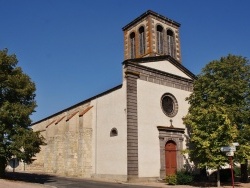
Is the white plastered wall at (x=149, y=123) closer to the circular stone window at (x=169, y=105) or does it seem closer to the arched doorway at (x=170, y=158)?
the circular stone window at (x=169, y=105)

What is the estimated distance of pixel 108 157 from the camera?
2289 centimetres

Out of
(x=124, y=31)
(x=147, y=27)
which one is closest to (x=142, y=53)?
(x=147, y=27)

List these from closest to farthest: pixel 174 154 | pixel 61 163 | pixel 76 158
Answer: pixel 174 154 < pixel 76 158 < pixel 61 163

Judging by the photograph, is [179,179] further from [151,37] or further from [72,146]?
[151,37]

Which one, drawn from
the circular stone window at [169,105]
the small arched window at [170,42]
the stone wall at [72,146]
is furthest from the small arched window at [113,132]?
the small arched window at [170,42]

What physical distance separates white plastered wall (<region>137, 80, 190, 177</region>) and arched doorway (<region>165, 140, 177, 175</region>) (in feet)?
3.78

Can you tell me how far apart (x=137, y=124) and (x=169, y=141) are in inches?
147

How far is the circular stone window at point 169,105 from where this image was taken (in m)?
24.4

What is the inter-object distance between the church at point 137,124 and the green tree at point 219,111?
2437mm

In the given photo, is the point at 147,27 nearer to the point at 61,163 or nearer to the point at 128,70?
the point at 128,70

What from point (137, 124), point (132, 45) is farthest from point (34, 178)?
point (132, 45)

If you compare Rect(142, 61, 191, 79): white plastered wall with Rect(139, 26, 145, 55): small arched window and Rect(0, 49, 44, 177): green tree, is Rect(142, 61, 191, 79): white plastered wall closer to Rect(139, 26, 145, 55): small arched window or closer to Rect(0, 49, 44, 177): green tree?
Rect(139, 26, 145, 55): small arched window

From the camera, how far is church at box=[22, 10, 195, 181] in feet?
70.9

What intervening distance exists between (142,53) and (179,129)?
29.4 feet
